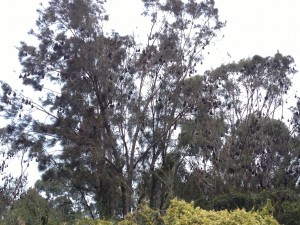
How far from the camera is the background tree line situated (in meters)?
18.7

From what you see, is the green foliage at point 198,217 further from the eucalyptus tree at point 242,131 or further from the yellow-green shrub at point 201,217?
the eucalyptus tree at point 242,131

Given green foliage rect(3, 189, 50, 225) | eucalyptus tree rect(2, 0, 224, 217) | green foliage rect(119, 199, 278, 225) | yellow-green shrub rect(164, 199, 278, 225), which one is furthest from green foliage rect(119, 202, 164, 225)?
eucalyptus tree rect(2, 0, 224, 217)

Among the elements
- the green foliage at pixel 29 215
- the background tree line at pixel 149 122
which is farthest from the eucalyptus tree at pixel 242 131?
the green foliage at pixel 29 215

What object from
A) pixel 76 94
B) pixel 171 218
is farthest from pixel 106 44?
pixel 171 218

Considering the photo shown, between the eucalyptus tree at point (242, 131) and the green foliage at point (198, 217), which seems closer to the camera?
the green foliage at point (198, 217)

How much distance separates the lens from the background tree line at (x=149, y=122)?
61.5 feet

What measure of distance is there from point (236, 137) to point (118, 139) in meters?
5.89

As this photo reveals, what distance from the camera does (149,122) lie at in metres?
22.2

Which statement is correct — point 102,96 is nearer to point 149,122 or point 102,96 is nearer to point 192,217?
point 149,122

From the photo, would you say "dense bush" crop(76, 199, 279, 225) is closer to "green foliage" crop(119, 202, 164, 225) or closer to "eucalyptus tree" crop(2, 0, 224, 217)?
"green foliage" crop(119, 202, 164, 225)

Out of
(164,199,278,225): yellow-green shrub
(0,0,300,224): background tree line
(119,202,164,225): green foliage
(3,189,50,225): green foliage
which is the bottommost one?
(164,199,278,225): yellow-green shrub

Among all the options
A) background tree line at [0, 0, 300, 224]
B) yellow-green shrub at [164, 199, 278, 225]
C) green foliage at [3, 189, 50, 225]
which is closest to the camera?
yellow-green shrub at [164, 199, 278, 225]

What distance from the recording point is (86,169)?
1867 centimetres

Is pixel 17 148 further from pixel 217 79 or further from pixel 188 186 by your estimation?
pixel 217 79
